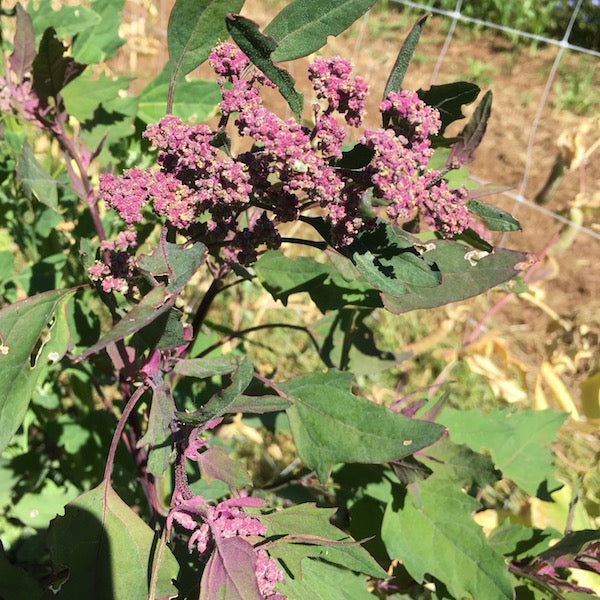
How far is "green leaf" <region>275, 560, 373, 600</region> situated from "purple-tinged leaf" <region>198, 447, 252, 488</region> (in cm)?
13

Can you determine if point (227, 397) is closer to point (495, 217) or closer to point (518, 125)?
point (495, 217)

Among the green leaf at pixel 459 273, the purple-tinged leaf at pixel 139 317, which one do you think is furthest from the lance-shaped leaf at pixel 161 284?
the green leaf at pixel 459 273

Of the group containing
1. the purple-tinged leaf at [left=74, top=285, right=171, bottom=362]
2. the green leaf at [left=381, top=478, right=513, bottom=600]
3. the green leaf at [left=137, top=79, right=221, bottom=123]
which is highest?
the green leaf at [left=137, top=79, right=221, bottom=123]

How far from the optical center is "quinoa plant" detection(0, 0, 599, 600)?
66 centimetres

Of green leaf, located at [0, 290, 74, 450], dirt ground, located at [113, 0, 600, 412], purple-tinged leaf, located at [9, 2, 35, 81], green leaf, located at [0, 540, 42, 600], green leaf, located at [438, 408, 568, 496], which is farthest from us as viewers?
dirt ground, located at [113, 0, 600, 412]

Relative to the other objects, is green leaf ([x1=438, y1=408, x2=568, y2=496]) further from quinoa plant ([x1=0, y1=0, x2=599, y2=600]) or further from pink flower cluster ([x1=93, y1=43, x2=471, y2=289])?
pink flower cluster ([x1=93, y1=43, x2=471, y2=289])

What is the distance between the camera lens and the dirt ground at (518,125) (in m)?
2.80

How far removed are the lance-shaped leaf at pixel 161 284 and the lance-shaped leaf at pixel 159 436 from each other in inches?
5.4

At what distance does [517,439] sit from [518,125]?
3689mm

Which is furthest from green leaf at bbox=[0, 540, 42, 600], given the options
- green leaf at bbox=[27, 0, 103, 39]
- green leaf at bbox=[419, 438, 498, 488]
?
green leaf at bbox=[27, 0, 103, 39]

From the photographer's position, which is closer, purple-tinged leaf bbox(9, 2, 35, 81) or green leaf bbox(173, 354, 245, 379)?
green leaf bbox(173, 354, 245, 379)

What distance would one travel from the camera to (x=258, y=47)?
0.66 m

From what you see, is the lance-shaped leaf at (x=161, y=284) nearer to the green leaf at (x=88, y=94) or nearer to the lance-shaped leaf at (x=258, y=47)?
the lance-shaped leaf at (x=258, y=47)

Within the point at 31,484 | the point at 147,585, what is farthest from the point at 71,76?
the point at 31,484
